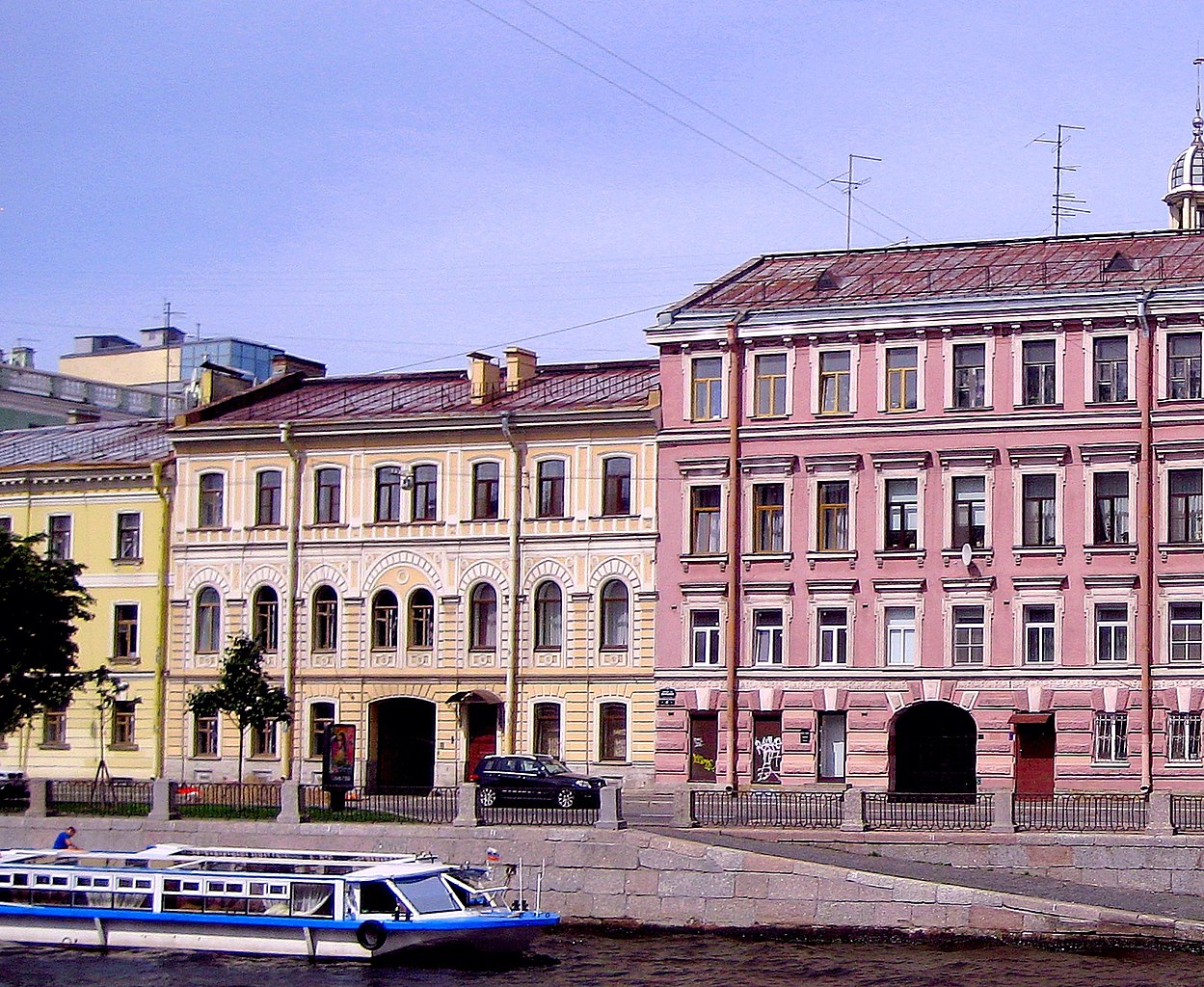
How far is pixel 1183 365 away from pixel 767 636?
10.7 m

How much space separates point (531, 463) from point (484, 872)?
1660 centimetres

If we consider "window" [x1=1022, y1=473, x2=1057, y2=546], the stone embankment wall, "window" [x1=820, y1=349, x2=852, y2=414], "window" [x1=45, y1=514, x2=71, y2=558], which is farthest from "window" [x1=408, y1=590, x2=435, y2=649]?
"window" [x1=1022, y1=473, x2=1057, y2=546]

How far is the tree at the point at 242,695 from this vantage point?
147ft

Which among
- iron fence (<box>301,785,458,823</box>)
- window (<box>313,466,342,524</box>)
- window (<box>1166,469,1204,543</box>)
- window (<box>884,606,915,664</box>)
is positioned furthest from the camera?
window (<box>313,466,342,524</box>)

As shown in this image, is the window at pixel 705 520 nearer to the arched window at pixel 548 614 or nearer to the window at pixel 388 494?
the arched window at pixel 548 614

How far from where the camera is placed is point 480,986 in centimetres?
2986

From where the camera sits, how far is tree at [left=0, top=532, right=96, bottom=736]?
42.4 metres

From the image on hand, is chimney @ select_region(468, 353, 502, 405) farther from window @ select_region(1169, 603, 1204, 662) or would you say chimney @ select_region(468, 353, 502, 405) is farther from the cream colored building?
window @ select_region(1169, 603, 1204, 662)

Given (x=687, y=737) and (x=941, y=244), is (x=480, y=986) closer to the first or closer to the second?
(x=687, y=737)

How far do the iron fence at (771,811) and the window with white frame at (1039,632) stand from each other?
29.2ft

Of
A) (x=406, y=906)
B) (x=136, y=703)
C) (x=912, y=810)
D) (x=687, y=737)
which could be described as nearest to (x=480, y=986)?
(x=406, y=906)

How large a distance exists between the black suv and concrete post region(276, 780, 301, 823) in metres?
4.39

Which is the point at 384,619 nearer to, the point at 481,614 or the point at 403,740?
the point at 481,614

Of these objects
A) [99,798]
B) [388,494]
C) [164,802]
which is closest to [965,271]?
[388,494]
